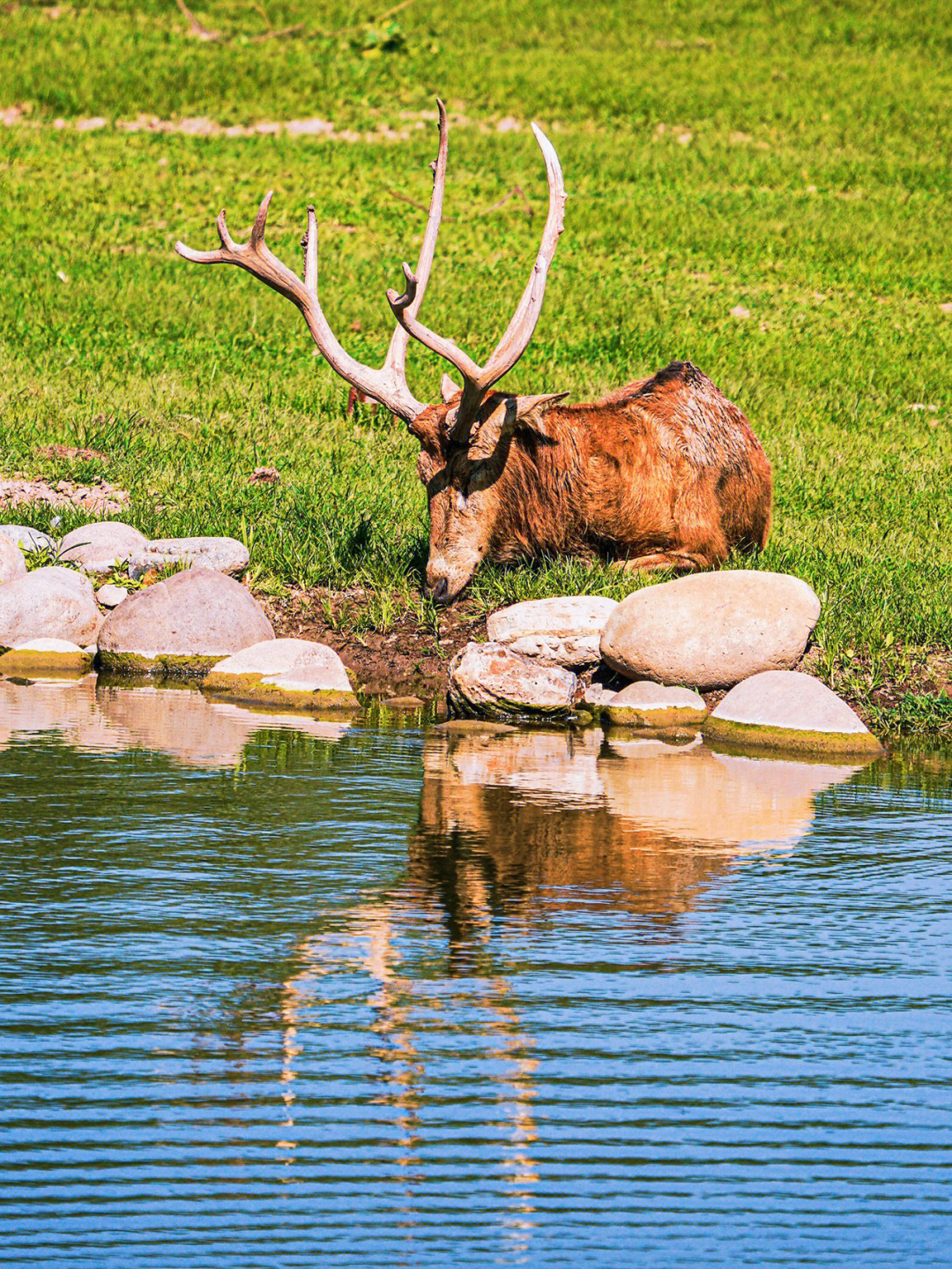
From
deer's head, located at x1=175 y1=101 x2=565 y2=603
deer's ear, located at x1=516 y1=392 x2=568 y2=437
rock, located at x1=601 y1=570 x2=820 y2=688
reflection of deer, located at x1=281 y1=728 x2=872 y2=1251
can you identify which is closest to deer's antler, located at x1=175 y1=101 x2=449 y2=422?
deer's head, located at x1=175 y1=101 x2=565 y2=603

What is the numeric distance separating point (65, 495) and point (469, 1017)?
823 cm

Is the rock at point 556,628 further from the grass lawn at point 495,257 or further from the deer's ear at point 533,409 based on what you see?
the deer's ear at point 533,409

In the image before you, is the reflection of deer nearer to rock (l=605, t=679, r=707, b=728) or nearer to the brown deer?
rock (l=605, t=679, r=707, b=728)

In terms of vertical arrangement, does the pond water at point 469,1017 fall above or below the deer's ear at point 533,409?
below

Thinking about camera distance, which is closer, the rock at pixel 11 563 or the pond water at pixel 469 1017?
the pond water at pixel 469 1017

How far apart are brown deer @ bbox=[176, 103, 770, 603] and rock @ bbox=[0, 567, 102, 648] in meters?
2.01

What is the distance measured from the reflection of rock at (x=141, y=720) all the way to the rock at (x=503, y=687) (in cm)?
66

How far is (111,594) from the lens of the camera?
10.9m

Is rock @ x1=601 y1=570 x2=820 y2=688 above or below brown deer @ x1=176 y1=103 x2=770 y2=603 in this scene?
below

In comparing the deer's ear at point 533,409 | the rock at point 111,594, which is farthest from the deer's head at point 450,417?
the rock at point 111,594

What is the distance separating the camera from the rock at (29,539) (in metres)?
11.3

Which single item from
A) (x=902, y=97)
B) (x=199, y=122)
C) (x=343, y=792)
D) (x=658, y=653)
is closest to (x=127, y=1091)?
(x=343, y=792)

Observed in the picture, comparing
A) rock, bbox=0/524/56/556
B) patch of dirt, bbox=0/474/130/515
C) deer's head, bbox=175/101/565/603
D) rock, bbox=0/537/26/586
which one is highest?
deer's head, bbox=175/101/565/603

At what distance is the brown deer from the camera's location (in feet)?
35.0
